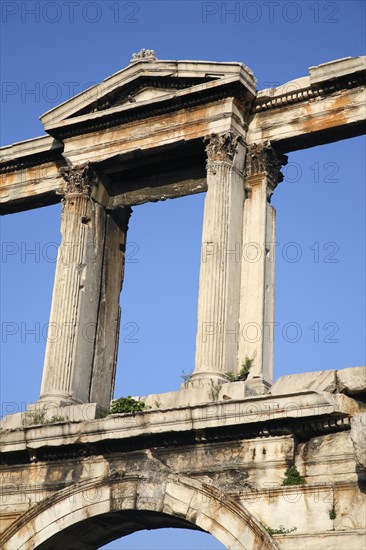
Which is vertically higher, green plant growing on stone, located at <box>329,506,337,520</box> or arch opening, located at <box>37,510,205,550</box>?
arch opening, located at <box>37,510,205,550</box>

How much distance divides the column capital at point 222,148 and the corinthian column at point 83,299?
2081 millimetres

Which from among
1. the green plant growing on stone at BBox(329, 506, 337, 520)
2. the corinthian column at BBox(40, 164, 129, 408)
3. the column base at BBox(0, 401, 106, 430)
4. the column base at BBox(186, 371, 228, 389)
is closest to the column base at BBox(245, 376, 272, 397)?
the column base at BBox(186, 371, 228, 389)

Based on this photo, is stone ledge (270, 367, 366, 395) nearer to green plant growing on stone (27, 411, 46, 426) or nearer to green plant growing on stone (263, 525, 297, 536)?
green plant growing on stone (263, 525, 297, 536)

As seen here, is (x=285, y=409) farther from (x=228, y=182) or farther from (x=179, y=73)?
(x=179, y=73)

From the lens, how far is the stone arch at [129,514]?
13.2 m

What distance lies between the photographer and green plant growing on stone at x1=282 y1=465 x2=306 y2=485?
1310 centimetres

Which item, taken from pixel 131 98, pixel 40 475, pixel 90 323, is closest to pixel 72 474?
pixel 40 475

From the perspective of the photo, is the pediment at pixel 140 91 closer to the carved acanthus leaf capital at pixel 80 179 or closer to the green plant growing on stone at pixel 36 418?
A: the carved acanthus leaf capital at pixel 80 179

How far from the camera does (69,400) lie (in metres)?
15.3

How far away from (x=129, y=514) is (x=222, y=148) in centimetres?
501

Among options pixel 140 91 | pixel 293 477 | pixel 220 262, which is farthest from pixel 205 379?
pixel 140 91

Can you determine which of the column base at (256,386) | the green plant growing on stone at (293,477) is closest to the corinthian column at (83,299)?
the column base at (256,386)

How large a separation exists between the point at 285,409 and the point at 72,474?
323 centimetres

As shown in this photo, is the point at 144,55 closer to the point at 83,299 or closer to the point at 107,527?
the point at 83,299
